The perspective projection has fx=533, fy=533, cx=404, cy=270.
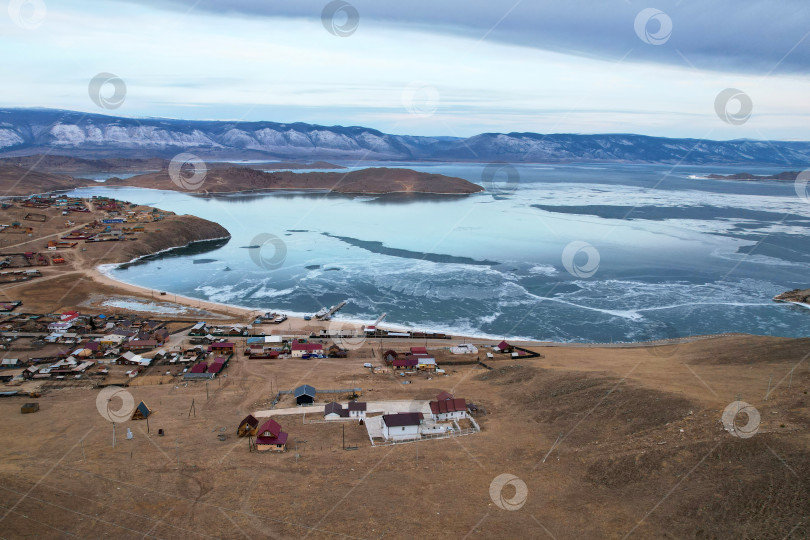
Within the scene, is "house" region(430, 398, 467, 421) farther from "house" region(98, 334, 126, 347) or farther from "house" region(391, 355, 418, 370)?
"house" region(98, 334, 126, 347)

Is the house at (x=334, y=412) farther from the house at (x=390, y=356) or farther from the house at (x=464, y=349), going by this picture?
the house at (x=464, y=349)

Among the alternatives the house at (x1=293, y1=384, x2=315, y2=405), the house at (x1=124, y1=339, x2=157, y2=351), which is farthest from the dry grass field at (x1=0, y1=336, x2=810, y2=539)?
the house at (x1=124, y1=339, x2=157, y2=351)

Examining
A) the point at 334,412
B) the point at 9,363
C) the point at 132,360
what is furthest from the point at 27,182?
the point at 334,412

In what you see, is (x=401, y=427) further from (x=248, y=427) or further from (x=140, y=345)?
(x=140, y=345)

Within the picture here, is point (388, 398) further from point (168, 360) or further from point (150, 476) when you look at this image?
point (168, 360)

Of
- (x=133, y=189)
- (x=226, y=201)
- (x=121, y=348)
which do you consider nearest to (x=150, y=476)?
(x=121, y=348)

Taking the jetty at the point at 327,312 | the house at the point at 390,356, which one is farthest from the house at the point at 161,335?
the house at the point at 390,356
